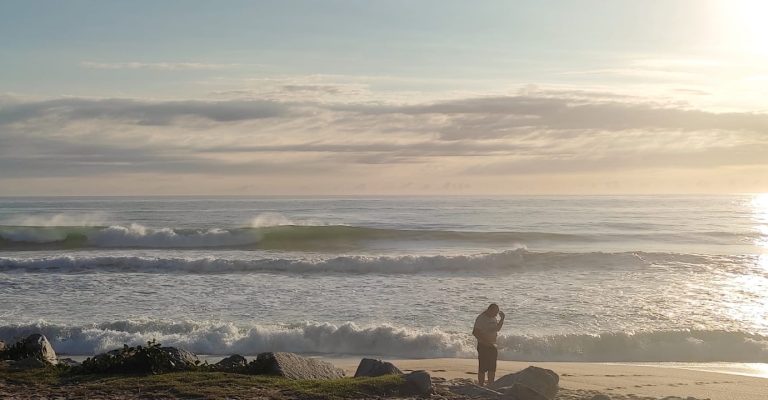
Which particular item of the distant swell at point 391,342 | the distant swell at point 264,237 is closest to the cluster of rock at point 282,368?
the distant swell at point 391,342

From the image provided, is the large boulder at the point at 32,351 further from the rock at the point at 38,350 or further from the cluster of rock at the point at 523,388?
the cluster of rock at the point at 523,388

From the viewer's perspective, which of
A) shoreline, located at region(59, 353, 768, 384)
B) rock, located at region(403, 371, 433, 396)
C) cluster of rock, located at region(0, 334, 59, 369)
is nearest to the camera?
rock, located at region(403, 371, 433, 396)

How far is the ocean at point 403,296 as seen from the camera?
47.3ft

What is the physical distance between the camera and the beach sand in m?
9.91

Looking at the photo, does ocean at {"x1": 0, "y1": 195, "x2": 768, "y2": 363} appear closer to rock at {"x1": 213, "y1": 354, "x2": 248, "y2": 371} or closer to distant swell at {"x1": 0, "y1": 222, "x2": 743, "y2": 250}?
distant swell at {"x1": 0, "y1": 222, "x2": 743, "y2": 250}

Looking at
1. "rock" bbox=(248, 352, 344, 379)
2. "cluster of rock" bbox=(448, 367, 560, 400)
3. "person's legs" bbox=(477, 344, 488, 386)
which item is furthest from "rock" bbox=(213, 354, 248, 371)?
"person's legs" bbox=(477, 344, 488, 386)

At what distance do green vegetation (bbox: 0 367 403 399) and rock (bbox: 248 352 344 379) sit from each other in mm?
251

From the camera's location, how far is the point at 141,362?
9.95m

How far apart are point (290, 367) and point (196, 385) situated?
1373 millimetres

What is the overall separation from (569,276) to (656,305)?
5.39 m

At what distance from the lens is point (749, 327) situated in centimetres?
1518

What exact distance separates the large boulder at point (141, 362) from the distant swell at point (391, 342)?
4.16 metres

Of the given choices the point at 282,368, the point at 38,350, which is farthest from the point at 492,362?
the point at 38,350

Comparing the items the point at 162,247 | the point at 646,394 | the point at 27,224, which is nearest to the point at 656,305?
the point at 646,394
